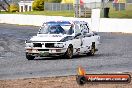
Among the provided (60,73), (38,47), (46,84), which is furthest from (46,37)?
(46,84)

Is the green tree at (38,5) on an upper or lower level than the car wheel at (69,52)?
lower

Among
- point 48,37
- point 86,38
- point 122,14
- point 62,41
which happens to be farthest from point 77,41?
point 122,14

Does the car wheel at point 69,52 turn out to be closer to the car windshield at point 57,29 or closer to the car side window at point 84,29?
the car windshield at point 57,29

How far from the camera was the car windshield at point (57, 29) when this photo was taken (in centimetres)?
2077

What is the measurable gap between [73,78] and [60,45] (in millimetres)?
6644

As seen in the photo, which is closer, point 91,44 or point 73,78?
point 73,78

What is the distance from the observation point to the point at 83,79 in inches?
298

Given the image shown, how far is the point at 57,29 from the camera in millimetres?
20844

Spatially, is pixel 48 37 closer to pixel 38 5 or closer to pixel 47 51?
pixel 47 51

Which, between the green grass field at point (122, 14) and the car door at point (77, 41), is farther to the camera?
the green grass field at point (122, 14)

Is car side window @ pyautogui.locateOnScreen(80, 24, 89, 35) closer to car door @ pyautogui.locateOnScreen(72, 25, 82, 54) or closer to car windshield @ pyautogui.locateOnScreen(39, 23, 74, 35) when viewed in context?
car door @ pyautogui.locateOnScreen(72, 25, 82, 54)

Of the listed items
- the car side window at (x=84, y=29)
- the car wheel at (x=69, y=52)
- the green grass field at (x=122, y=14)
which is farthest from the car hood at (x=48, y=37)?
the green grass field at (x=122, y=14)

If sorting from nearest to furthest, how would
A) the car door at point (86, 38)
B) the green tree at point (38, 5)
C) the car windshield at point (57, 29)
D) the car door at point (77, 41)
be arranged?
the car door at point (77, 41)
the car windshield at point (57, 29)
the car door at point (86, 38)
the green tree at point (38, 5)

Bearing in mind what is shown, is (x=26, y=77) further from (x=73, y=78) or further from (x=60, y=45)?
(x=60, y=45)
